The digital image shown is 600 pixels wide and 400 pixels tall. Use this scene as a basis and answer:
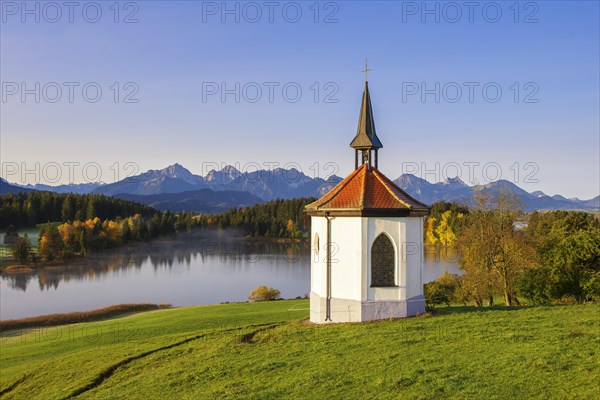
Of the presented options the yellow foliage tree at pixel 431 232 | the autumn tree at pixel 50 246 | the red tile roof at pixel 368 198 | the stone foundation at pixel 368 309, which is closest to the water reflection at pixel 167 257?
the autumn tree at pixel 50 246

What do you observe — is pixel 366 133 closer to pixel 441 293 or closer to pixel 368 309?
pixel 368 309

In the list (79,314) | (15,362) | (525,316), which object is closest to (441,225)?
(79,314)

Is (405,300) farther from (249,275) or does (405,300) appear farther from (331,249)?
(249,275)

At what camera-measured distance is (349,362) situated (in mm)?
13156

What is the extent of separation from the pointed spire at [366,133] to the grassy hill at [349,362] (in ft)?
23.2

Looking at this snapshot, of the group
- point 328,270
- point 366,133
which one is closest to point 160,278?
point 328,270

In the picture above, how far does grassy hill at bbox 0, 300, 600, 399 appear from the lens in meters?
11.0

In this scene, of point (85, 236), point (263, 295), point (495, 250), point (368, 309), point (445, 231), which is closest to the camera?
point (368, 309)

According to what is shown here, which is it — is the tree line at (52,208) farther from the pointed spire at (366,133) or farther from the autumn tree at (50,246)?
the pointed spire at (366,133)

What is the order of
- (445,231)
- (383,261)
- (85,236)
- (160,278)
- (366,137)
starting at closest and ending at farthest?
(383,261), (366,137), (160,278), (445,231), (85,236)

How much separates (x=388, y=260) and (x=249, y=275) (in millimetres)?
42619

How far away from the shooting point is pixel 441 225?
77.4 m

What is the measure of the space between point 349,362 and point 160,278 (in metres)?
51.2

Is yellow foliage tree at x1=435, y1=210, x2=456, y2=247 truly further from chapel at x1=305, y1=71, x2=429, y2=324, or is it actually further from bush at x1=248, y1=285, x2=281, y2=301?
chapel at x1=305, y1=71, x2=429, y2=324
